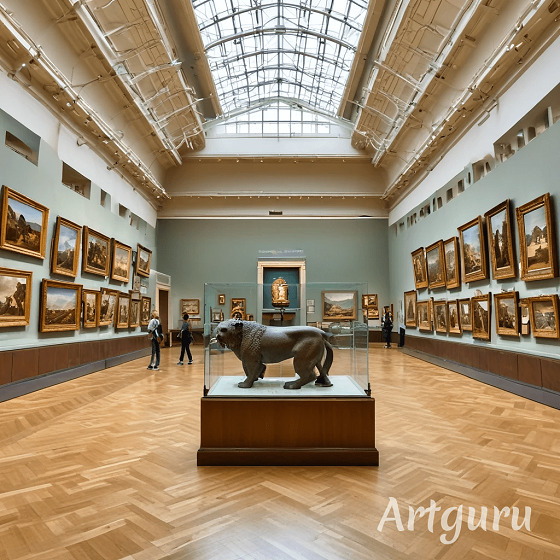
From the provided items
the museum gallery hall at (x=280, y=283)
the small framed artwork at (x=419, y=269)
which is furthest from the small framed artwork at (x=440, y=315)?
Answer: the small framed artwork at (x=419, y=269)

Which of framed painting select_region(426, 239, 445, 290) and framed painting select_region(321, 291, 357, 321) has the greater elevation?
framed painting select_region(426, 239, 445, 290)

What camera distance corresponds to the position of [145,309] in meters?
18.8

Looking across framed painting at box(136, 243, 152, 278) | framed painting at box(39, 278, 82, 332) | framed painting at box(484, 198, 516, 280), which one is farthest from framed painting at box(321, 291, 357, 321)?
framed painting at box(136, 243, 152, 278)

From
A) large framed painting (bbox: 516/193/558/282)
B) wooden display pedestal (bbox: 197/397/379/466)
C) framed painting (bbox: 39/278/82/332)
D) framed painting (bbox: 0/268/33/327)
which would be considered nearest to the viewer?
wooden display pedestal (bbox: 197/397/379/466)

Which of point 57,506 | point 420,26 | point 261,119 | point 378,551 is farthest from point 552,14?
point 261,119

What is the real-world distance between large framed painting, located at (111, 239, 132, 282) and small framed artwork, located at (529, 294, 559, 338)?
13502 mm

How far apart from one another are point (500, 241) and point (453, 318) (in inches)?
160

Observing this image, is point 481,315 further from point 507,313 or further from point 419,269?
point 419,269

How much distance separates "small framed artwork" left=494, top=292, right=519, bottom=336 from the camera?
31.2 feet

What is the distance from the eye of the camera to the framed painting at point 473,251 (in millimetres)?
11273

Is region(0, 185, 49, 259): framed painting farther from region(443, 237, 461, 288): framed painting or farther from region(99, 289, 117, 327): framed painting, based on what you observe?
region(443, 237, 461, 288): framed painting

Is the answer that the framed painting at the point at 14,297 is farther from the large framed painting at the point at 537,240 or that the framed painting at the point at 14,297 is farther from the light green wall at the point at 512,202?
the light green wall at the point at 512,202

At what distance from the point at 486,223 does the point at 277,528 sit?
10520 millimetres

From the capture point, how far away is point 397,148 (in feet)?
63.0
